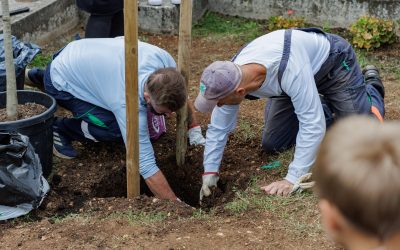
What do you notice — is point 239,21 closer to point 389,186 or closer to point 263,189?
point 263,189

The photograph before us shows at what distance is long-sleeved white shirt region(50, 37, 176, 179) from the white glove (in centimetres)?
58

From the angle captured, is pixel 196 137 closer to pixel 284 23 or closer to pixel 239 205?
A: pixel 239 205

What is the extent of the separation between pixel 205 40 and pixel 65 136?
3.10m

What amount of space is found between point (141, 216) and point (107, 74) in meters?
1.02

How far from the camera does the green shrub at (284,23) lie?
6.91m

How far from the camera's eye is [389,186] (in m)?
1.22

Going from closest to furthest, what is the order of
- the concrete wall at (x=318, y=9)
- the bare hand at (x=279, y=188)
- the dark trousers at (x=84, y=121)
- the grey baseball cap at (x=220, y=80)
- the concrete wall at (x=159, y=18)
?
the grey baseball cap at (x=220, y=80) → the bare hand at (x=279, y=188) → the dark trousers at (x=84, y=121) → the concrete wall at (x=318, y=9) → the concrete wall at (x=159, y=18)

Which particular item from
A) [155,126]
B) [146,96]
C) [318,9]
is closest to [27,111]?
[146,96]

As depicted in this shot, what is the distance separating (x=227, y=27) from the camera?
739 cm

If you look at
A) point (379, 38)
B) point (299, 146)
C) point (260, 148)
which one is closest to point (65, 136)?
point (260, 148)

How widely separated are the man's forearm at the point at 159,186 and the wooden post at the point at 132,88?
0.20m

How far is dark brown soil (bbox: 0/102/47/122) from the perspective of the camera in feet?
12.0

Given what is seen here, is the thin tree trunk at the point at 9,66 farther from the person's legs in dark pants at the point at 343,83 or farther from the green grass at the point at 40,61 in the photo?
the green grass at the point at 40,61

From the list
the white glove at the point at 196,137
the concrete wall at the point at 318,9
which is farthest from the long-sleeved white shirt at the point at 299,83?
the concrete wall at the point at 318,9
